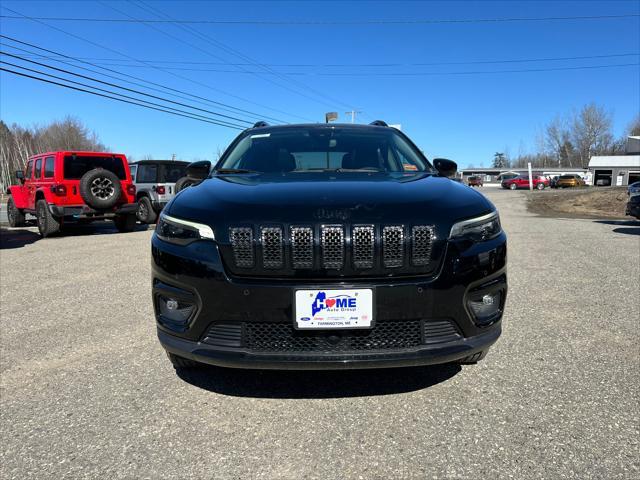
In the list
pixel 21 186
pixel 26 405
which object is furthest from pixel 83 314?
pixel 21 186

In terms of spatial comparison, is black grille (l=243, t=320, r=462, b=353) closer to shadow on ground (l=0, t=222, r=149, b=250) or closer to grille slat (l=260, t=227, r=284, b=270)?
grille slat (l=260, t=227, r=284, b=270)

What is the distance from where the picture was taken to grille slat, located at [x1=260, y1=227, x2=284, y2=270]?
2.13 metres

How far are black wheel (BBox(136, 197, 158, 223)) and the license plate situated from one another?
1205 cm

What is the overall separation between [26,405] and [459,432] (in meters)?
2.42

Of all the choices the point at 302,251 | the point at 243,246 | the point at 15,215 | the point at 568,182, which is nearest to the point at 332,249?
the point at 302,251

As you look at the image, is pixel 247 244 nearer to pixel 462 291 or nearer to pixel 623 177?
pixel 462 291

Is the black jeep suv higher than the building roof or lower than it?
lower

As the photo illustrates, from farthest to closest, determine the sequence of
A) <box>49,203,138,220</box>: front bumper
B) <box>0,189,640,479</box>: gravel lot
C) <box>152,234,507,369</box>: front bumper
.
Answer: <box>49,203,138,220</box>: front bumper < <box>152,234,507,369</box>: front bumper < <box>0,189,640,479</box>: gravel lot

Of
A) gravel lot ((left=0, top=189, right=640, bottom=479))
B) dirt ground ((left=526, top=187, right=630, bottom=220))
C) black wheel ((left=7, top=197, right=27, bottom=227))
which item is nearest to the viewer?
gravel lot ((left=0, top=189, right=640, bottom=479))

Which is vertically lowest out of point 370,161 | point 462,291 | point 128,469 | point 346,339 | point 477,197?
point 128,469

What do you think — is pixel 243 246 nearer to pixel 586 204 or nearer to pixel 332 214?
pixel 332 214

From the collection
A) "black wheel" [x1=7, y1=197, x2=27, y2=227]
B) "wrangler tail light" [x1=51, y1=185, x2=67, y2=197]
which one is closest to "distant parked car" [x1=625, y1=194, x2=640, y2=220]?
"wrangler tail light" [x1=51, y1=185, x2=67, y2=197]

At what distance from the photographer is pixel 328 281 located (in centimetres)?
214

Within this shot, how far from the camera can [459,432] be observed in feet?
7.34
